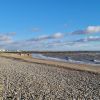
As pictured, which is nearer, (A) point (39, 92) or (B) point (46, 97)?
(B) point (46, 97)

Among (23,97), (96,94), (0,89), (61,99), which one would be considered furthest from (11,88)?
(96,94)

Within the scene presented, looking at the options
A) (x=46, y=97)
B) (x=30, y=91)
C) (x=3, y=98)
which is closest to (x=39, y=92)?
(x=30, y=91)

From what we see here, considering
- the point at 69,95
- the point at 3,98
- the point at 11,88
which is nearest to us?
the point at 3,98

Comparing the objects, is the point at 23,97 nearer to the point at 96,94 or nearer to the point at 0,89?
the point at 0,89

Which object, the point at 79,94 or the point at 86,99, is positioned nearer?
the point at 86,99

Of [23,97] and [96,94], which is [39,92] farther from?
[96,94]

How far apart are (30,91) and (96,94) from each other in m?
3.99

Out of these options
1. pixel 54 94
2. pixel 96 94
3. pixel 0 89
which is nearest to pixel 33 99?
pixel 54 94

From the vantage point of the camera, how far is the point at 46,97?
15.6m

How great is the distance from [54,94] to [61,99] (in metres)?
1.41

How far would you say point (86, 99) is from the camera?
51.6ft

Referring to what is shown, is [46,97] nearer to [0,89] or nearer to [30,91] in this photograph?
[30,91]

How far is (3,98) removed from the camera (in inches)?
583

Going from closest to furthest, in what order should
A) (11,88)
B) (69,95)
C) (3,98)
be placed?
1. (3,98)
2. (69,95)
3. (11,88)
